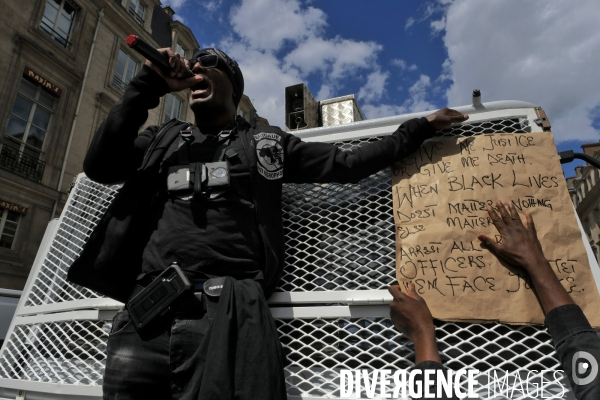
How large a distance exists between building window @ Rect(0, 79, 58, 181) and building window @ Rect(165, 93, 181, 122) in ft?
16.6

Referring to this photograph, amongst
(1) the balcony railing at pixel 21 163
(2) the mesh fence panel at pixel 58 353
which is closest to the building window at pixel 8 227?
(1) the balcony railing at pixel 21 163

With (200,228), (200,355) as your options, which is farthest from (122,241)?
(200,355)

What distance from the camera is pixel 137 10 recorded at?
15.9m

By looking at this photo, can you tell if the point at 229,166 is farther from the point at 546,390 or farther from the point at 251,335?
the point at 546,390

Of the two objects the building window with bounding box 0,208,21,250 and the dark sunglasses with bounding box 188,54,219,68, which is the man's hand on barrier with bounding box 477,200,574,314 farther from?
the building window with bounding box 0,208,21,250

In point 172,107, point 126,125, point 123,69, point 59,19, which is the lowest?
point 126,125

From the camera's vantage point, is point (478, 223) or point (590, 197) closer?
point (478, 223)

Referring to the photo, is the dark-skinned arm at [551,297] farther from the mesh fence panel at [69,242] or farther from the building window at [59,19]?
the building window at [59,19]

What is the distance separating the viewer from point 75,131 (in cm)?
1212

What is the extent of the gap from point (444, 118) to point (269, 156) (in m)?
0.81

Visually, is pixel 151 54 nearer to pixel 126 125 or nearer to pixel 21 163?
pixel 126 125

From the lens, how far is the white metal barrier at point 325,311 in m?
1.29

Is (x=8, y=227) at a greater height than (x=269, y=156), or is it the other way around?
(x=8, y=227)

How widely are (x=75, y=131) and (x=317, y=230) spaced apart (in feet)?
43.3
